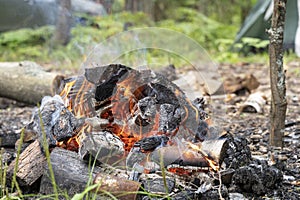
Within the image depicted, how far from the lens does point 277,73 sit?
2.74m

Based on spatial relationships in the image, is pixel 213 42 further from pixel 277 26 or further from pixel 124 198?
pixel 124 198

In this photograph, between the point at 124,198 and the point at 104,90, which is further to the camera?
the point at 104,90

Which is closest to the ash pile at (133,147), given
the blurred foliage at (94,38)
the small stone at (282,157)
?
the small stone at (282,157)

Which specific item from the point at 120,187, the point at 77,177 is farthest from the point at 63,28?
the point at 120,187

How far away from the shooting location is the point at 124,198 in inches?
81.6

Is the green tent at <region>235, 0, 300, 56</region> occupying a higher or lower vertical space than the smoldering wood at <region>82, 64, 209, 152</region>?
higher

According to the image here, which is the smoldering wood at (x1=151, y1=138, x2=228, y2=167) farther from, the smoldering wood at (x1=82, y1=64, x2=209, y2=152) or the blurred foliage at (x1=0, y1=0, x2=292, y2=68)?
the blurred foliage at (x1=0, y1=0, x2=292, y2=68)

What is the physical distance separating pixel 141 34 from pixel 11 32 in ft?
19.3

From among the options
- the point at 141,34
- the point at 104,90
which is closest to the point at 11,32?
the point at 141,34

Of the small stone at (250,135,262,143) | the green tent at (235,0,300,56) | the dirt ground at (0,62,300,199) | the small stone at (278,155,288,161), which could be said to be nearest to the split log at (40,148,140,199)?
the dirt ground at (0,62,300,199)

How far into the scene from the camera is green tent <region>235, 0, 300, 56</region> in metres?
7.05

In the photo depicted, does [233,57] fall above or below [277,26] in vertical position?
below

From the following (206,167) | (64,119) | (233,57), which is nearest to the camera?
(206,167)

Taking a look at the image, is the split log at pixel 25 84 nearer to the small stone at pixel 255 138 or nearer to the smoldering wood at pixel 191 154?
the small stone at pixel 255 138
